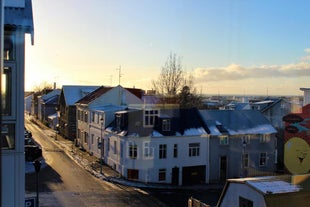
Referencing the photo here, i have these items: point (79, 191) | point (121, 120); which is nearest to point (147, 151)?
point (121, 120)

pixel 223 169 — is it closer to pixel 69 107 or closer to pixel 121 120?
pixel 121 120

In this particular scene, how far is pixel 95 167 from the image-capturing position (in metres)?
6.82

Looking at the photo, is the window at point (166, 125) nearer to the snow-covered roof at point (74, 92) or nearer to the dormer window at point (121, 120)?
the dormer window at point (121, 120)

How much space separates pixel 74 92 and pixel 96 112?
98.7 inches

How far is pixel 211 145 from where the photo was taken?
560 cm

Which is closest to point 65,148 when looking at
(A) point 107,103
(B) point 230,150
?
(A) point 107,103

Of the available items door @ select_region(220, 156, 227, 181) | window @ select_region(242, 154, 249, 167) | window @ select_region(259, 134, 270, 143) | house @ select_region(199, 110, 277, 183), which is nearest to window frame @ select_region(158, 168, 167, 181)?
house @ select_region(199, 110, 277, 183)

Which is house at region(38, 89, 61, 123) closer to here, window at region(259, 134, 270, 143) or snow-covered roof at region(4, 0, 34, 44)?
window at region(259, 134, 270, 143)

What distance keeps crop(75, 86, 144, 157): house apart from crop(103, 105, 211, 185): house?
4.10 feet

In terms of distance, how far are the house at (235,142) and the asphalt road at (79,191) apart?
963 mm

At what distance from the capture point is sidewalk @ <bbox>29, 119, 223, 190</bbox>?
214 inches

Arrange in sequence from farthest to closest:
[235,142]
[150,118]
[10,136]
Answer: [150,118] < [235,142] < [10,136]

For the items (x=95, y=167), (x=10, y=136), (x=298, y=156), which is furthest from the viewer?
(x=95, y=167)

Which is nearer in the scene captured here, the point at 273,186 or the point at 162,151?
the point at 273,186
